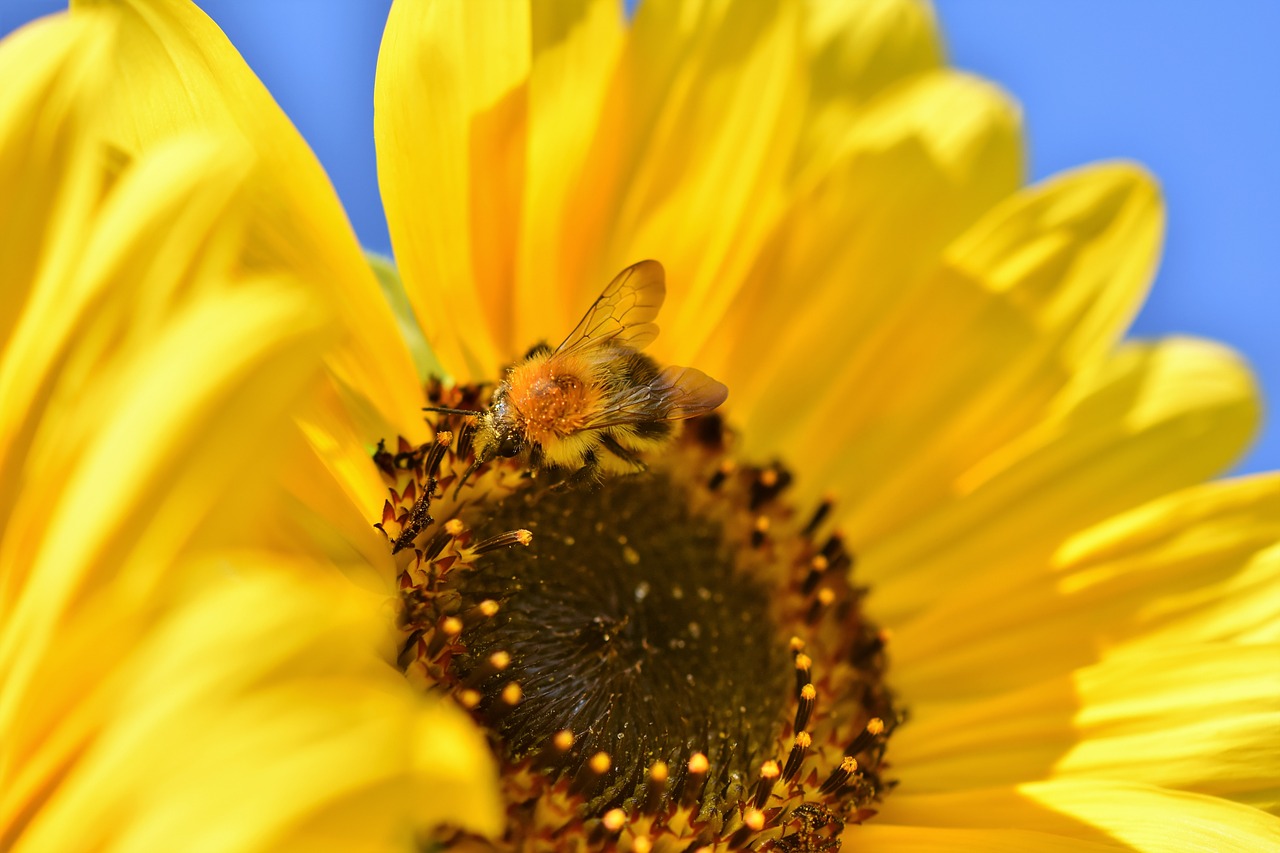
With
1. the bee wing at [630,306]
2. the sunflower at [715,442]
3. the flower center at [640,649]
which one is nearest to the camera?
the sunflower at [715,442]

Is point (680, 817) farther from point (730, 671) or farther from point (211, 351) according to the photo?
point (211, 351)

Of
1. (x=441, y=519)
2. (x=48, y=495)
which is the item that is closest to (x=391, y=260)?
(x=441, y=519)

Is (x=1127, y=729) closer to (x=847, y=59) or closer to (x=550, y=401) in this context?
(x=550, y=401)

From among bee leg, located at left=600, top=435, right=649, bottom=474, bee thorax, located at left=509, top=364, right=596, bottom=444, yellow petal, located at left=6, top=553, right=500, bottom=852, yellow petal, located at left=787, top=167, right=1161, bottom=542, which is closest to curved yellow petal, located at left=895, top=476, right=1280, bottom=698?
yellow petal, located at left=787, top=167, right=1161, bottom=542

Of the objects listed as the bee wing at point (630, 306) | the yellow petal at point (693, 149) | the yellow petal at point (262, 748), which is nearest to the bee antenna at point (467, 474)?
the bee wing at point (630, 306)

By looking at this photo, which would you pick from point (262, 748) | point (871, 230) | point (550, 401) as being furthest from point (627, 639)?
point (262, 748)

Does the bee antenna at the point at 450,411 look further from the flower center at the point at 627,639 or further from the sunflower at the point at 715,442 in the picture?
the flower center at the point at 627,639

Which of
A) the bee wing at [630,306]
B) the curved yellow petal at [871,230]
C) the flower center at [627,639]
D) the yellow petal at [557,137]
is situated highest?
the curved yellow petal at [871,230]

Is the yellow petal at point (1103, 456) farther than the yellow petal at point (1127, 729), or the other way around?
the yellow petal at point (1103, 456)
